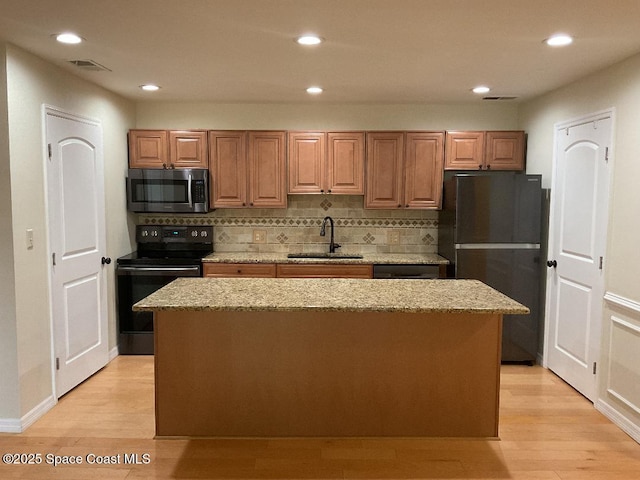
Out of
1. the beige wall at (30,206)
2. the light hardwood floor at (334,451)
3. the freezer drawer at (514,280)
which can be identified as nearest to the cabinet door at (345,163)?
the freezer drawer at (514,280)

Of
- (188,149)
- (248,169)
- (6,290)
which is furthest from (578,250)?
(6,290)

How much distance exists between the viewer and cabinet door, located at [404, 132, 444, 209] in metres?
4.71

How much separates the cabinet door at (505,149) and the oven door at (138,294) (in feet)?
9.54

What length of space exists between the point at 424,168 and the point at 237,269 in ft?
6.51

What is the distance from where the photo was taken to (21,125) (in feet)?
10.1

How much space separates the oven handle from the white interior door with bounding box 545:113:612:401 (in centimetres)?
309

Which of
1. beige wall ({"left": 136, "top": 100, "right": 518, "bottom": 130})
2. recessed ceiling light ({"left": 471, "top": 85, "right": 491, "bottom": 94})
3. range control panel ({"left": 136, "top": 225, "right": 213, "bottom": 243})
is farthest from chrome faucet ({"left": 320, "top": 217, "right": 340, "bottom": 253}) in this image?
recessed ceiling light ({"left": 471, "top": 85, "right": 491, "bottom": 94})

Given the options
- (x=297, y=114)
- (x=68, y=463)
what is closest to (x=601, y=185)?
(x=297, y=114)

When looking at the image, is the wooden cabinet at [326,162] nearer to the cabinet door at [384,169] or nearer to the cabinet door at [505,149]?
the cabinet door at [384,169]

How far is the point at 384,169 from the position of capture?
4742 millimetres

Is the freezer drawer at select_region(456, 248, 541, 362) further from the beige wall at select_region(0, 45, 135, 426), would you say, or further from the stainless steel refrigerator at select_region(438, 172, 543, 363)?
the beige wall at select_region(0, 45, 135, 426)

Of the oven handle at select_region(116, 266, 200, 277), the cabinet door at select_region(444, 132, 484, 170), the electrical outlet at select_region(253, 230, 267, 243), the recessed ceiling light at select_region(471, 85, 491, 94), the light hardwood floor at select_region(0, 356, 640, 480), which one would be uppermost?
the recessed ceiling light at select_region(471, 85, 491, 94)

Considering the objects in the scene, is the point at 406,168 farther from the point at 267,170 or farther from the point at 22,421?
the point at 22,421

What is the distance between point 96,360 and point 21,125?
6.44 feet
